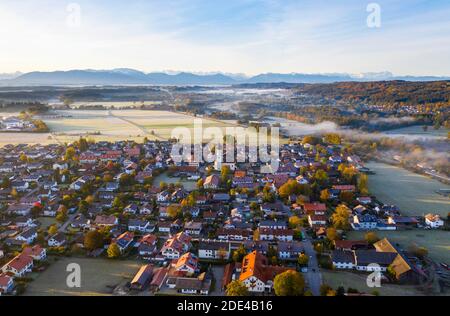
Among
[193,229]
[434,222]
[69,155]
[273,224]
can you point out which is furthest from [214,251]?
[69,155]

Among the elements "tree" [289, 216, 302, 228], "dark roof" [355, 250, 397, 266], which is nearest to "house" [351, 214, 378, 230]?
"tree" [289, 216, 302, 228]

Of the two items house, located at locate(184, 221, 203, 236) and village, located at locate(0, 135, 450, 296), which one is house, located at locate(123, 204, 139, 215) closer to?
village, located at locate(0, 135, 450, 296)

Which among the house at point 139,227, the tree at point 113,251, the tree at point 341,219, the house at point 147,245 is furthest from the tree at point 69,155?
the tree at point 341,219

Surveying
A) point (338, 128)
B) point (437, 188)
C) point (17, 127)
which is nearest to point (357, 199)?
point (437, 188)

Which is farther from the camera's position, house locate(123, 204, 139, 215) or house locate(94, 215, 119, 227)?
house locate(123, 204, 139, 215)

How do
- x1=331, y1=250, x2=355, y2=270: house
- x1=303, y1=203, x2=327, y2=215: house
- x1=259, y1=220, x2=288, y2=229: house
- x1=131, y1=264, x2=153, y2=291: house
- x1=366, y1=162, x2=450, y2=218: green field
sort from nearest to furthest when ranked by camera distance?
x1=131, y1=264, x2=153, y2=291: house
x1=331, y1=250, x2=355, y2=270: house
x1=259, y1=220, x2=288, y2=229: house
x1=303, y1=203, x2=327, y2=215: house
x1=366, y1=162, x2=450, y2=218: green field

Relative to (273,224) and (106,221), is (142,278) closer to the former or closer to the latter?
(106,221)
